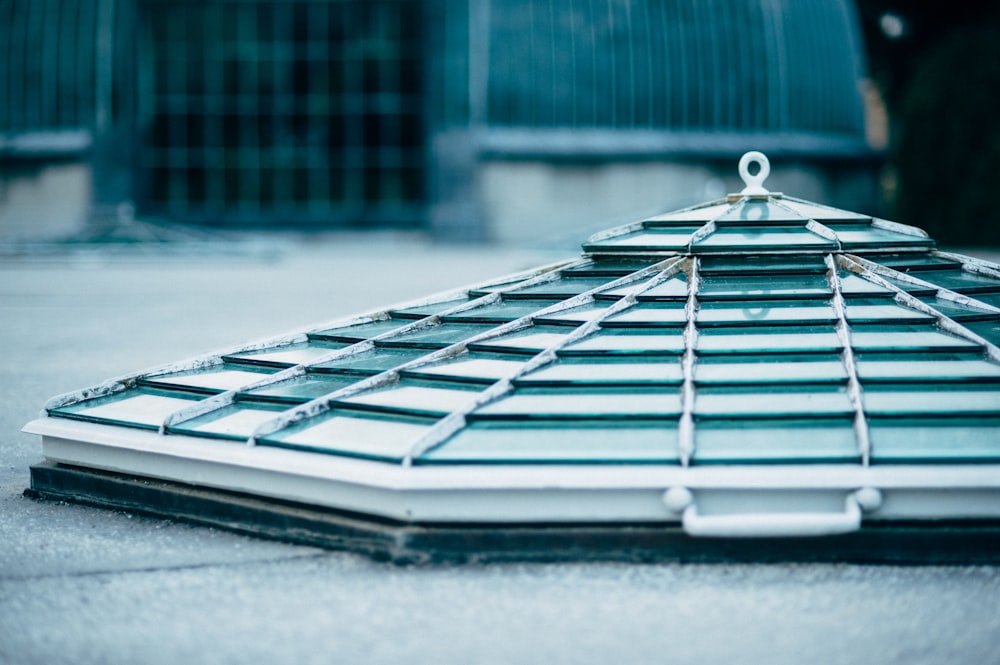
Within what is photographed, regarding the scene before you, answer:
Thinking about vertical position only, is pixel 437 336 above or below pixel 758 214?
below

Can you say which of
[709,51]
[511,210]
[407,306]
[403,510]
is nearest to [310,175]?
[511,210]

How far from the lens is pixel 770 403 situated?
4555mm

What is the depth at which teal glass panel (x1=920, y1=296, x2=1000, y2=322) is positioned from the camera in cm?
518

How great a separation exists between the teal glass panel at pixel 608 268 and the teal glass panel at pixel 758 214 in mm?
428

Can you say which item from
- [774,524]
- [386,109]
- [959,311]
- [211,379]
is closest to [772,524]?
[774,524]

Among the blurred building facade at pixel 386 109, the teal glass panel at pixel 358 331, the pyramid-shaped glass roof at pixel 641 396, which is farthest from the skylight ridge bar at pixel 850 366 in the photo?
the blurred building facade at pixel 386 109

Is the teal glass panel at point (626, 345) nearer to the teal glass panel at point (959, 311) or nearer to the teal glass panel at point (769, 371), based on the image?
the teal glass panel at point (769, 371)

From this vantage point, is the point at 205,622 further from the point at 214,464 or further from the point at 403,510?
the point at 214,464

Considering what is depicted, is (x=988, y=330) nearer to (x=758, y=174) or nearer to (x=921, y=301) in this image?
(x=921, y=301)

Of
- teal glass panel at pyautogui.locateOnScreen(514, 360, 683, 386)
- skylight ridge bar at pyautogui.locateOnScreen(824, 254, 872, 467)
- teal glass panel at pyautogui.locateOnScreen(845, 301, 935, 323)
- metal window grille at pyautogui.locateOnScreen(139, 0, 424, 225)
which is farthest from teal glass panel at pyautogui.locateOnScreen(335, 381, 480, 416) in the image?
metal window grille at pyautogui.locateOnScreen(139, 0, 424, 225)

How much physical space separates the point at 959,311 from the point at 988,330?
0.17 meters

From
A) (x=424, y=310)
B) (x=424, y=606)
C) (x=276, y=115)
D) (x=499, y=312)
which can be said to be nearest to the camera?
(x=424, y=606)

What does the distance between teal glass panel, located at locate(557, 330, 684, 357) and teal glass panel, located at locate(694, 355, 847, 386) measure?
17 centimetres

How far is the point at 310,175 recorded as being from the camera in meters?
28.2
